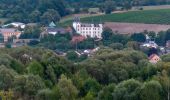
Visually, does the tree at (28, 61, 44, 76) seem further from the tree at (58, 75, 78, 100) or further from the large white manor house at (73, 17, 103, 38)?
the large white manor house at (73, 17, 103, 38)

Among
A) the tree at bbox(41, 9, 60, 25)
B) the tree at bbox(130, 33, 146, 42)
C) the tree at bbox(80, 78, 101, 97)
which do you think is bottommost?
the tree at bbox(130, 33, 146, 42)

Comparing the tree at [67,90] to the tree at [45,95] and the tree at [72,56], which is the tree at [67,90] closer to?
the tree at [45,95]

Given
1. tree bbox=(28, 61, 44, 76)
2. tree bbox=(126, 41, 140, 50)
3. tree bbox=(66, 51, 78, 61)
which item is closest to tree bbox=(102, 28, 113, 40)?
tree bbox=(126, 41, 140, 50)

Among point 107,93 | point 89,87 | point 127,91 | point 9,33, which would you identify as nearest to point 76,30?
point 9,33

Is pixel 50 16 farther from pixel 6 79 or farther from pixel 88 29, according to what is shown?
pixel 6 79

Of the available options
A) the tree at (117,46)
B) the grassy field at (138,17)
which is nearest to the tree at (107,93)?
the tree at (117,46)

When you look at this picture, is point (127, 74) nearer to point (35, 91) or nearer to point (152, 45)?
point (35, 91)
